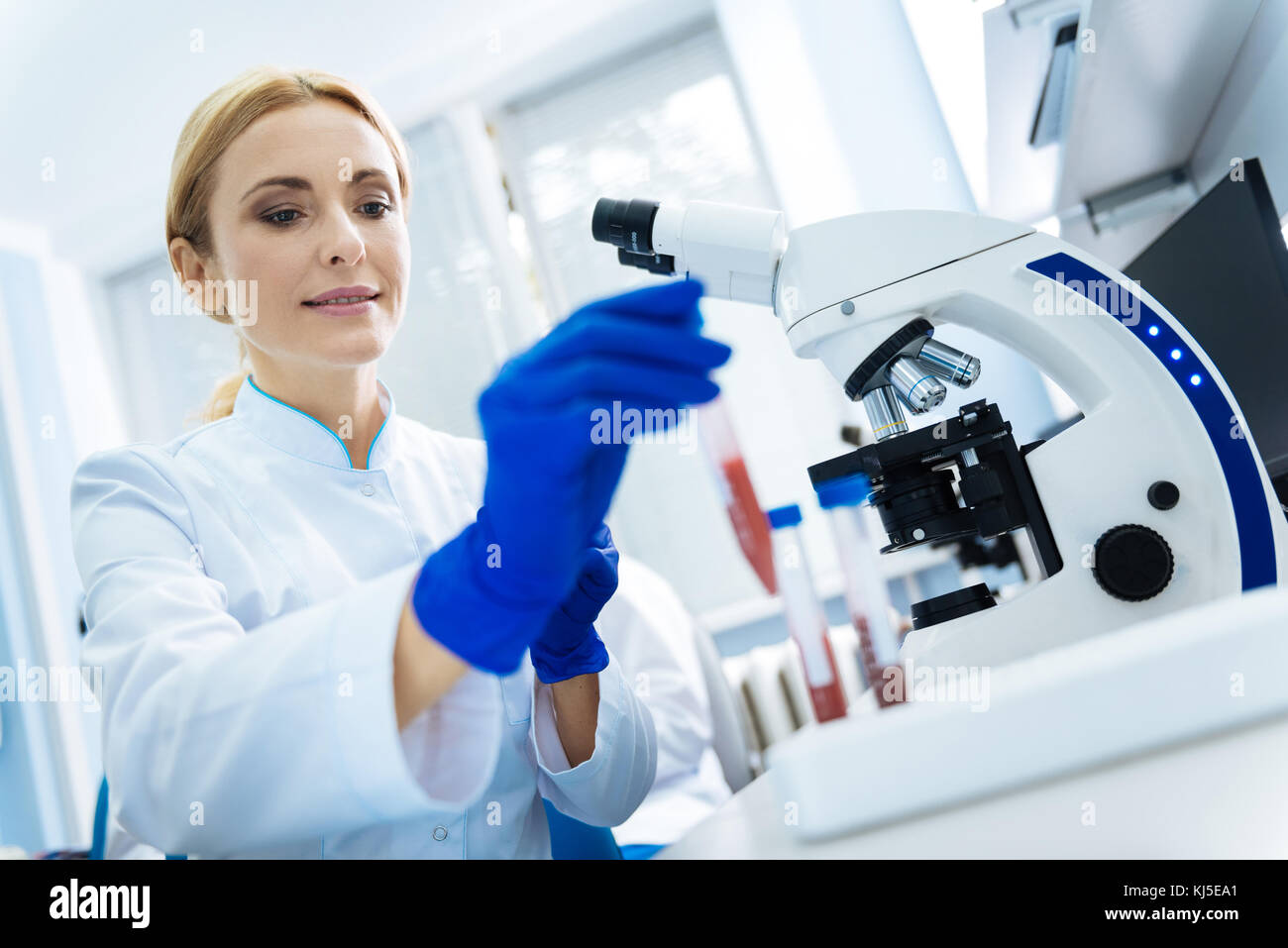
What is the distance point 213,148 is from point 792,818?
0.89m

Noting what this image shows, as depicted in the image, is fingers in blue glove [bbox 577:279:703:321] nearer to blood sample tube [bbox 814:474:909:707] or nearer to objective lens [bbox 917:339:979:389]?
objective lens [bbox 917:339:979:389]

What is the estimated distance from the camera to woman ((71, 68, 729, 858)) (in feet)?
1.50

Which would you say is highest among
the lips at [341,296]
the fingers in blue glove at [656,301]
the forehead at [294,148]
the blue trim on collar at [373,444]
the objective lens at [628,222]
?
the forehead at [294,148]

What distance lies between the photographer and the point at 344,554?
836 mm

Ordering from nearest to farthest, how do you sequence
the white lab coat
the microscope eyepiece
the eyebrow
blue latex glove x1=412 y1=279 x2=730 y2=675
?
blue latex glove x1=412 y1=279 x2=730 y2=675, the microscope eyepiece, the eyebrow, the white lab coat

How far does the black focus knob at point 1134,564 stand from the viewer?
585mm

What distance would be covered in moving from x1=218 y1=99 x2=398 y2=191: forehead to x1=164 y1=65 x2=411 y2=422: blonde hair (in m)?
0.01

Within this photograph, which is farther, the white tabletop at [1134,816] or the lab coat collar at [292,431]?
the lab coat collar at [292,431]

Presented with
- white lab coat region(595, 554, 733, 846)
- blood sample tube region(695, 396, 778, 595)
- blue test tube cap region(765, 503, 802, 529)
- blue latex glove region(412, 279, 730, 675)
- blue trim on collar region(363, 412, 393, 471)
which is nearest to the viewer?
blue latex glove region(412, 279, 730, 675)

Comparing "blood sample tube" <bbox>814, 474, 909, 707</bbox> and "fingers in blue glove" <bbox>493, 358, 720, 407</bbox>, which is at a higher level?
"fingers in blue glove" <bbox>493, 358, 720, 407</bbox>

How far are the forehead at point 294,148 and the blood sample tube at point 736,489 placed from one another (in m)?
1.51

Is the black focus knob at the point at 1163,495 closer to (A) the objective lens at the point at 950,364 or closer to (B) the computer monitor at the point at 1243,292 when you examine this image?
(A) the objective lens at the point at 950,364

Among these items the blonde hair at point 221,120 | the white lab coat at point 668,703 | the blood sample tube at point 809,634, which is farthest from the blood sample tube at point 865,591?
the blonde hair at point 221,120

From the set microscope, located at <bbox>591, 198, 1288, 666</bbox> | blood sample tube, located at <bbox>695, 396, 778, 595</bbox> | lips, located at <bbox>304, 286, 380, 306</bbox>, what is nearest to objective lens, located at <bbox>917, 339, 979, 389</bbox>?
microscope, located at <bbox>591, 198, 1288, 666</bbox>
